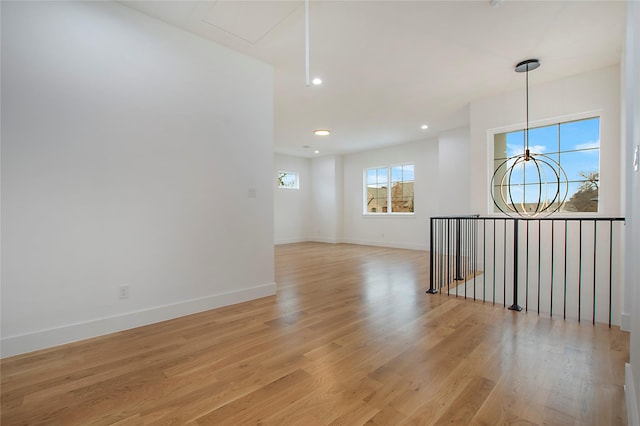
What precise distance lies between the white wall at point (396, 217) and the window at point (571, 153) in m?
2.51

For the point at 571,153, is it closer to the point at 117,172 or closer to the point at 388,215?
the point at 388,215

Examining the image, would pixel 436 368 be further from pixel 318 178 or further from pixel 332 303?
pixel 318 178

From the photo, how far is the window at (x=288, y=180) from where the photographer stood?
901 centimetres

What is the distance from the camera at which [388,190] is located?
8.22 metres

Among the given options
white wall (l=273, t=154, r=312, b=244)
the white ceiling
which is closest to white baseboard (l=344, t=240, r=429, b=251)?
white wall (l=273, t=154, r=312, b=244)

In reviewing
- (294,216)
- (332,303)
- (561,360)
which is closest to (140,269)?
(332,303)

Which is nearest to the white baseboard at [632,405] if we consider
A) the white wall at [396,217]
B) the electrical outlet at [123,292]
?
the electrical outlet at [123,292]

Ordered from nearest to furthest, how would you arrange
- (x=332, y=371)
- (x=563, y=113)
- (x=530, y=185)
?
(x=332, y=371)
(x=563, y=113)
(x=530, y=185)

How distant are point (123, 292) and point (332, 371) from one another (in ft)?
6.30

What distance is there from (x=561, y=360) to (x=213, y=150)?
3.39 meters

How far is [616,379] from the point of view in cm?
174

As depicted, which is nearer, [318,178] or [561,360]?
[561,360]

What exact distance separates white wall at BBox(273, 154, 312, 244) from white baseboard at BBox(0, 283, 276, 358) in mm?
5588

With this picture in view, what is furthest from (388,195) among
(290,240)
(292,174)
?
(290,240)
